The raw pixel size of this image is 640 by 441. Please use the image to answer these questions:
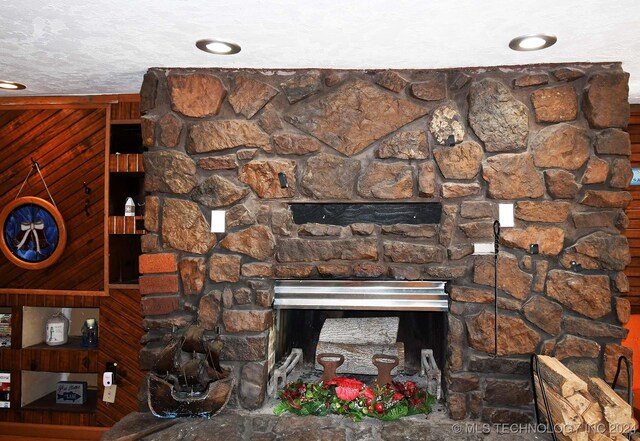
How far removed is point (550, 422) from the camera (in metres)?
1.94

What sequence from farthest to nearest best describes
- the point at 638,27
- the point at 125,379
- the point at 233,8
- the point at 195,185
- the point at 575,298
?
the point at 125,379, the point at 195,185, the point at 575,298, the point at 638,27, the point at 233,8

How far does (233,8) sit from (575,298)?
6.48 feet

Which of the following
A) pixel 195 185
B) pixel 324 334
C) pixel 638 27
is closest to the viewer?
pixel 638 27

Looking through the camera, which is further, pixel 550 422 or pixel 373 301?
pixel 373 301

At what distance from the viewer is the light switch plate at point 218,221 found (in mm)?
2354

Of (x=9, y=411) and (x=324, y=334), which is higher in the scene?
(x=324, y=334)

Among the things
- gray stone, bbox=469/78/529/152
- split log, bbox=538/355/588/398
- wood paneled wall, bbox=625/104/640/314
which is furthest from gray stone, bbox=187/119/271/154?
wood paneled wall, bbox=625/104/640/314

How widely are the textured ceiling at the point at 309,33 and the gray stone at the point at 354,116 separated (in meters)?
0.14

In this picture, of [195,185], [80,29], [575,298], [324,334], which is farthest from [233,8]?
[575,298]

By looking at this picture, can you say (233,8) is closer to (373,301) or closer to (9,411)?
(373,301)

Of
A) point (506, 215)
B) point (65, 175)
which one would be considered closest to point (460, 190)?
point (506, 215)

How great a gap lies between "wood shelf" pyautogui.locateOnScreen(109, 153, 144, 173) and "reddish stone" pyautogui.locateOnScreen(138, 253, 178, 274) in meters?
0.75

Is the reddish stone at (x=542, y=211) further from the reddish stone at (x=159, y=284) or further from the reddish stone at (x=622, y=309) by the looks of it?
the reddish stone at (x=159, y=284)

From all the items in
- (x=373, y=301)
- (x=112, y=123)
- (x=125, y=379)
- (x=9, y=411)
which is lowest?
(x=9, y=411)
